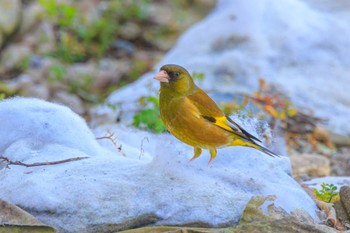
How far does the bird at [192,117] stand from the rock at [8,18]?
18.4 ft

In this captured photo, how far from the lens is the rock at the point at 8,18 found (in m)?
8.73

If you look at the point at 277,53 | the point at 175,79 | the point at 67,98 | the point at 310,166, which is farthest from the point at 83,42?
the point at 175,79

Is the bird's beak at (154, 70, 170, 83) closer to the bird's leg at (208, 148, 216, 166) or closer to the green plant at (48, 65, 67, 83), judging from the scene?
the bird's leg at (208, 148, 216, 166)

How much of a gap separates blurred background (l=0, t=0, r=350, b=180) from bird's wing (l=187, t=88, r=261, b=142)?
4.78 feet

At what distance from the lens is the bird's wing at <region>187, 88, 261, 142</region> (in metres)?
3.43

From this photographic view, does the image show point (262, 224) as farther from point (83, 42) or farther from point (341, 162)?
point (83, 42)

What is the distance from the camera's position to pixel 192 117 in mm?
3363

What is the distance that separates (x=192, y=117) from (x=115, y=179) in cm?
48

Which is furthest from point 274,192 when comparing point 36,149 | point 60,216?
point 36,149

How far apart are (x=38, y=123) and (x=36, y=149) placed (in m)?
0.16

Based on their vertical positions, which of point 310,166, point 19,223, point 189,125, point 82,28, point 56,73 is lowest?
point 19,223

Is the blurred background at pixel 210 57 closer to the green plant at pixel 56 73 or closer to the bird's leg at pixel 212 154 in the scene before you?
the green plant at pixel 56 73

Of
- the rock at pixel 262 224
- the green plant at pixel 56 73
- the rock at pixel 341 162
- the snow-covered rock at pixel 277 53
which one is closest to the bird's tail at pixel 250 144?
the rock at pixel 262 224

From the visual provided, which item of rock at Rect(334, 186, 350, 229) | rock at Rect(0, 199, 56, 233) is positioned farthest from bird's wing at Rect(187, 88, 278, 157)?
rock at Rect(0, 199, 56, 233)
